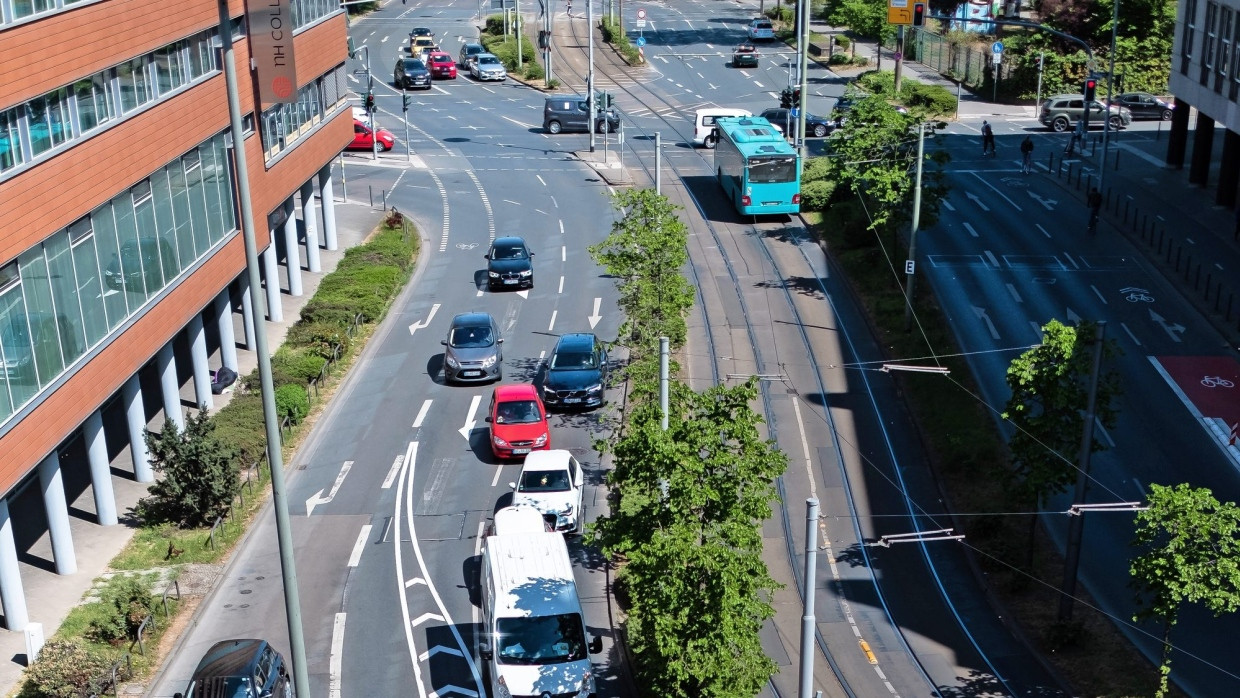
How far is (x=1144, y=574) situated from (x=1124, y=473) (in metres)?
12.1

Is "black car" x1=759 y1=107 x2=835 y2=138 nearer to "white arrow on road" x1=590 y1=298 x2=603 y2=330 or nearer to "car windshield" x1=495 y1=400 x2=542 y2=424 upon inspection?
"white arrow on road" x1=590 y1=298 x2=603 y2=330

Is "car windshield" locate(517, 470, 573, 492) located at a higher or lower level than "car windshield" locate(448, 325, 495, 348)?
lower

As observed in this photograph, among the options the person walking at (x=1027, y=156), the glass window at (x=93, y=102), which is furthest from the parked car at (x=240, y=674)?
the person walking at (x=1027, y=156)

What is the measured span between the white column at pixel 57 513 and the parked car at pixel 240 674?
6721mm

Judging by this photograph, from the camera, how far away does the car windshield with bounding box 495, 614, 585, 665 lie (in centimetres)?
2533

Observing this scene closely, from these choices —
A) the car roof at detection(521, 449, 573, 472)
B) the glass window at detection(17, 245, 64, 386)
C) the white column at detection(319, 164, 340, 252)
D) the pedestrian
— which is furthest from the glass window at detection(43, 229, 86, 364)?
the pedestrian

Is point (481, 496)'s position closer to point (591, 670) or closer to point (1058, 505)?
point (591, 670)

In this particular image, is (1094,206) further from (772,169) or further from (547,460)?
(547,460)

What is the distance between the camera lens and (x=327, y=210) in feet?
180

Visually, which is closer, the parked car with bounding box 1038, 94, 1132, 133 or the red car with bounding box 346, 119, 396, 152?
the parked car with bounding box 1038, 94, 1132, 133

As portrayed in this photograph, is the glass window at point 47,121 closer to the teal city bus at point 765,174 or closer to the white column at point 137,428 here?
the white column at point 137,428

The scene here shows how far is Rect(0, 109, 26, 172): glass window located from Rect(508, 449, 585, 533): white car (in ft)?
43.9

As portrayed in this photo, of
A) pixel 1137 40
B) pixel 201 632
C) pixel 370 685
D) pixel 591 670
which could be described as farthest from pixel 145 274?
pixel 1137 40

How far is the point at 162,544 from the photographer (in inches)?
1252
